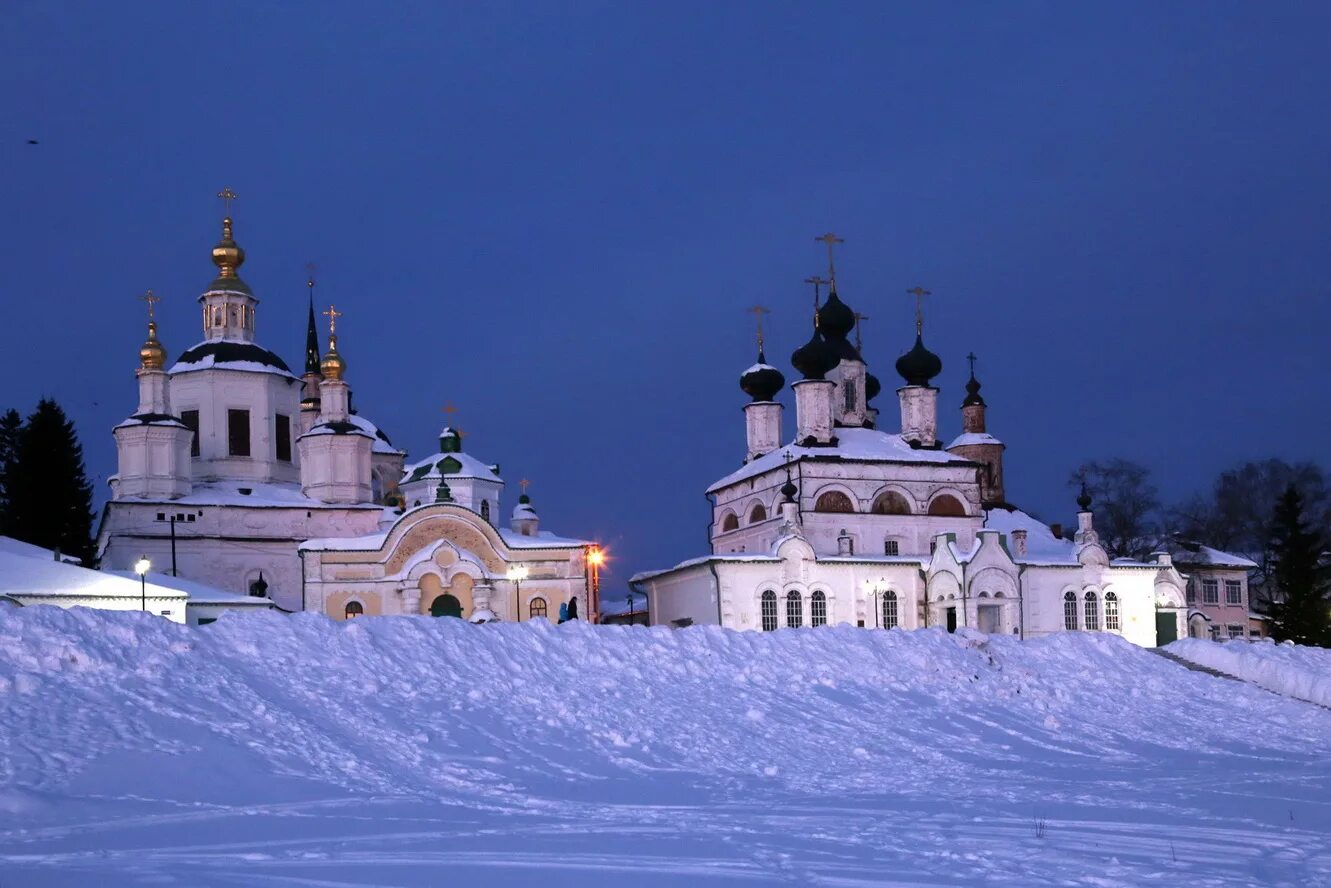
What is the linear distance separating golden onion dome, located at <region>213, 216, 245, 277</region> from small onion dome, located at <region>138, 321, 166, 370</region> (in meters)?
3.89

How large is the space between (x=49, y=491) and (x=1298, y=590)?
3609 centimetres

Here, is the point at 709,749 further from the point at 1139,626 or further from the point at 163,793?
the point at 1139,626

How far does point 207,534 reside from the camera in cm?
4503

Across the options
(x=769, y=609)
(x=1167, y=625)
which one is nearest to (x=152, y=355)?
(x=769, y=609)

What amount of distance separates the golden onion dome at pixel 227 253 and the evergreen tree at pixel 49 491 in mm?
7083

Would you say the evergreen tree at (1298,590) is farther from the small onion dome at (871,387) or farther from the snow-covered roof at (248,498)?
the snow-covered roof at (248,498)

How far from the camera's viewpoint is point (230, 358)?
161 feet

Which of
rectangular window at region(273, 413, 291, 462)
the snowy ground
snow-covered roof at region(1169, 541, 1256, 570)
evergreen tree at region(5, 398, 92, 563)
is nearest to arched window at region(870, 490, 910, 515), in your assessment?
snow-covered roof at region(1169, 541, 1256, 570)

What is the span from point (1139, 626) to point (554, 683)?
26564 millimetres

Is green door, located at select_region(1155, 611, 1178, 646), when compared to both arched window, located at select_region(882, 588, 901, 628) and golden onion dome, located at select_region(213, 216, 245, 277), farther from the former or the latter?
golden onion dome, located at select_region(213, 216, 245, 277)

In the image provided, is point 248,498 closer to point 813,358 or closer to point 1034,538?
point 813,358

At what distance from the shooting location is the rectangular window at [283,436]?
4931 centimetres

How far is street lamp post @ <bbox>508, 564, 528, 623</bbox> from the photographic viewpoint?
140ft

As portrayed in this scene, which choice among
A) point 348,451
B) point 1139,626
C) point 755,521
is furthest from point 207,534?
point 1139,626
